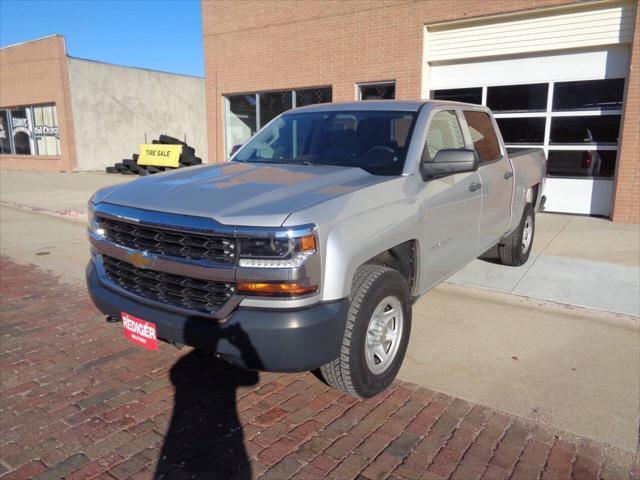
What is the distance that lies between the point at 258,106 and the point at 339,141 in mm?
11088

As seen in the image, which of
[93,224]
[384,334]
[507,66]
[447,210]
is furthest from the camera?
[507,66]

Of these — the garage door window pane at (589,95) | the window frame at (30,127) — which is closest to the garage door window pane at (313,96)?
the garage door window pane at (589,95)

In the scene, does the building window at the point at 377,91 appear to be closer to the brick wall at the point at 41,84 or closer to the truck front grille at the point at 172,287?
the truck front grille at the point at 172,287

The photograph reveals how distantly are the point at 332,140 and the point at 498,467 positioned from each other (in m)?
2.66

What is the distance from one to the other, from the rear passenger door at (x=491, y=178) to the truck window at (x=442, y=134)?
30 centimetres

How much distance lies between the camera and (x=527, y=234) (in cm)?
679

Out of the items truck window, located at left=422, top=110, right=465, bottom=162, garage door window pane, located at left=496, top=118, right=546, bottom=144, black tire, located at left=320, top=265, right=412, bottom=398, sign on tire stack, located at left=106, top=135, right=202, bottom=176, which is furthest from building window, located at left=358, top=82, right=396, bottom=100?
black tire, located at left=320, top=265, right=412, bottom=398

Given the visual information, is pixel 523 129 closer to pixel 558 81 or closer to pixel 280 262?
pixel 558 81

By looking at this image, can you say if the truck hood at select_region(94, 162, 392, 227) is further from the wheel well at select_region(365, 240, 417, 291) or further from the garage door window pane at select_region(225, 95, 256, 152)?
the garage door window pane at select_region(225, 95, 256, 152)

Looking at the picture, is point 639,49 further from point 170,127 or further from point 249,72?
point 170,127

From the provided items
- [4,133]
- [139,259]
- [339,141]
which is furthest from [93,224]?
[4,133]

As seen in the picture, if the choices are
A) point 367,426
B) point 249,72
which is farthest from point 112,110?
point 367,426

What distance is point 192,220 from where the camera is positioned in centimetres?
282

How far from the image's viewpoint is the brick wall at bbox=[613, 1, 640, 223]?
904 centimetres
